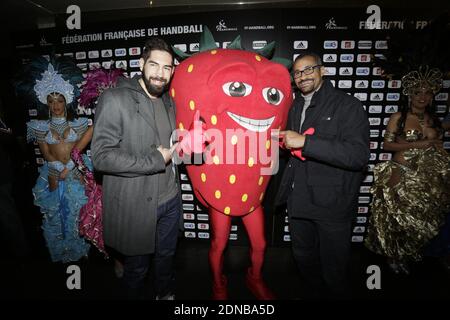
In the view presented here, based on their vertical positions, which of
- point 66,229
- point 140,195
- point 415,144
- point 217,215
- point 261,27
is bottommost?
point 66,229

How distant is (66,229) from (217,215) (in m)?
1.57

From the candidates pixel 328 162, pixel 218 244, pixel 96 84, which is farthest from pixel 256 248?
pixel 96 84

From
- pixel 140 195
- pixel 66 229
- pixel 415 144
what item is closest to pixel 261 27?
pixel 415 144

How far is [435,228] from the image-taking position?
2146 mm

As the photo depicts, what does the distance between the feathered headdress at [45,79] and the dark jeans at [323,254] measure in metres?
2.18

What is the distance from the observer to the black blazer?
1.57 meters

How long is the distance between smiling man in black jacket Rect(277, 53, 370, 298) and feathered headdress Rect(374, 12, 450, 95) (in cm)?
88

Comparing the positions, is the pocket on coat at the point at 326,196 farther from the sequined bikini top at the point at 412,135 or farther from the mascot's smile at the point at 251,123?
the sequined bikini top at the point at 412,135

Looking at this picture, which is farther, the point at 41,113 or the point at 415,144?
the point at 41,113

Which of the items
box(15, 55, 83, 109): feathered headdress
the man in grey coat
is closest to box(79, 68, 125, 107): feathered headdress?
box(15, 55, 83, 109): feathered headdress

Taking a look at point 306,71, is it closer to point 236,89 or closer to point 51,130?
point 236,89

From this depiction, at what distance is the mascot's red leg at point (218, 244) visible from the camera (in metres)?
1.72

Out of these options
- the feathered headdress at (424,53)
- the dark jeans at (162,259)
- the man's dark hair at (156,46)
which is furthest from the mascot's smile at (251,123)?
the feathered headdress at (424,53)

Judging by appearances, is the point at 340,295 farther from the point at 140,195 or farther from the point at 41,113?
the point at 41,113
